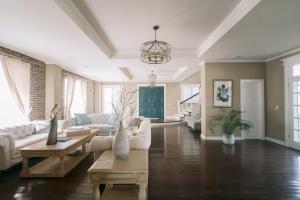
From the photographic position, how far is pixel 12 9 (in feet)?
9.15

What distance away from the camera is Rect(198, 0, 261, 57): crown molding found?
2919 mm

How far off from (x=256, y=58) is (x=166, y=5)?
14.4ft

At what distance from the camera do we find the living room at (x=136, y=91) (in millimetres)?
2789

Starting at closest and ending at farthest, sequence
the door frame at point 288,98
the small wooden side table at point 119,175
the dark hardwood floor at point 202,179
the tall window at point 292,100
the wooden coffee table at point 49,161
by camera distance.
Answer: the small wooden side table at point 119,175 → the dark hardwood floor at point 202,179 → the wooden coffee table at point 49,161 → the tall window at point 292,100 → the door frame at point 288,98

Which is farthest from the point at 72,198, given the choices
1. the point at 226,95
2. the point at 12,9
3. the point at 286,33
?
the point at 226,95

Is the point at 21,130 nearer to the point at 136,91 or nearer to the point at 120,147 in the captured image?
the point at 136,91

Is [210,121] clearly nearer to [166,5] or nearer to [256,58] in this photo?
[256,58]

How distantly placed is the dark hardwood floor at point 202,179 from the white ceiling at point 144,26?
2.70 meters

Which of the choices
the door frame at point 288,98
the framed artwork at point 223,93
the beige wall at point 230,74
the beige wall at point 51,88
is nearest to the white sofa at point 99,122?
the beige wall at point 51,88

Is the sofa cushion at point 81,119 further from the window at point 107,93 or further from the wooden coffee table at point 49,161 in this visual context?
the window at point 107,93

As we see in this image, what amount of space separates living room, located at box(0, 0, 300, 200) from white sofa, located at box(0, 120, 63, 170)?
22 mm

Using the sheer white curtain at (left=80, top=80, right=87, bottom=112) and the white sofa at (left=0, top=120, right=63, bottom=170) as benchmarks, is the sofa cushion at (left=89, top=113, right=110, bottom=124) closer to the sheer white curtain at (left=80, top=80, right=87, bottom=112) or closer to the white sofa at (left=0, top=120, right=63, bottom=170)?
the white sofa at (left=0, top=120, right=63, bottom=170)

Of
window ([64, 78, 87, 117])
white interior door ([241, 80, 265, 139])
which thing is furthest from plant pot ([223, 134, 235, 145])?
window ([64, 78, 87, 117])

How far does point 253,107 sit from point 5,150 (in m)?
7.12
